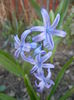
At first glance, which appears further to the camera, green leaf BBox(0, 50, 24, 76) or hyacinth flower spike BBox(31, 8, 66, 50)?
green leaf BBox(0, 50, 24, 76)

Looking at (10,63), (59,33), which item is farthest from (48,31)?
(10,63)

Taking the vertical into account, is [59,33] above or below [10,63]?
above

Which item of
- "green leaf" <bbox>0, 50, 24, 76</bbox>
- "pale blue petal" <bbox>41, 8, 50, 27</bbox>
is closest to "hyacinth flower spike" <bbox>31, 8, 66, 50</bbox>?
"pale blue petal" <bbox>41, 8, 50, 27</bbox>

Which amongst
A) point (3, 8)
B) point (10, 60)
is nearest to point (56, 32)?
point (10, 60)

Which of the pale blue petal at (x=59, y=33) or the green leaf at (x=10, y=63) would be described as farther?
the green leaf at (x=10, y=63)

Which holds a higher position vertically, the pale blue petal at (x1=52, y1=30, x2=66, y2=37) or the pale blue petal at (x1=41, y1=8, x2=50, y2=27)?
the pale blue petal at (x1=41, y1=8, x2=50, y2=27)

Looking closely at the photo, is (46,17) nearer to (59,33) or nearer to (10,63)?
(59,33)

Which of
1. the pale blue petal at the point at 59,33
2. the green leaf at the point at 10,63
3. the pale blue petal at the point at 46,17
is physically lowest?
the green leaf at the point at 10,63

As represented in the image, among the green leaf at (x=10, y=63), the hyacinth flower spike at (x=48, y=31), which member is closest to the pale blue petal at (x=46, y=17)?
the hyacinth flower spike at (x=48, y=31)

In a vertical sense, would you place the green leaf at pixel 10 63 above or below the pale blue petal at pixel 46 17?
below

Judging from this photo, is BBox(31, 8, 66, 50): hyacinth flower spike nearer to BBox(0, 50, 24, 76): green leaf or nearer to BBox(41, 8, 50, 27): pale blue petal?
BBox(41, 8, 50, 27): pale blue petal

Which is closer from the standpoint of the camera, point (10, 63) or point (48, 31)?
point (48, 31)

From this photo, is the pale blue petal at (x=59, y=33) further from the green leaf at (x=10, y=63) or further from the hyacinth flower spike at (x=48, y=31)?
the green leaf at (x=10, y=63)
